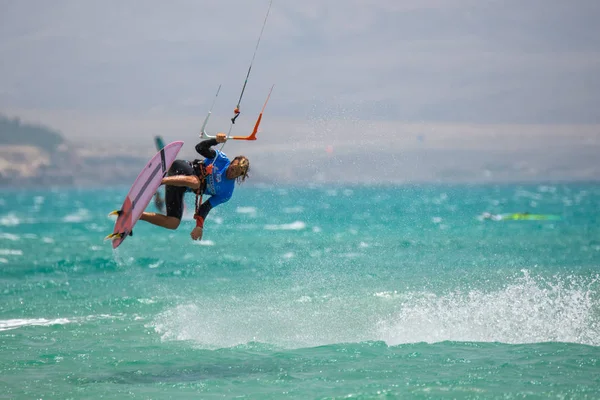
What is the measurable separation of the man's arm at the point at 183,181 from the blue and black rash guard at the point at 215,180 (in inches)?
9.6

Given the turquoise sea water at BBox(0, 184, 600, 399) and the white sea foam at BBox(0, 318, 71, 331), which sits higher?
the white sea foam at BBox(0, 318, 71, 331)

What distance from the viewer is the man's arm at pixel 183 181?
9.96 m

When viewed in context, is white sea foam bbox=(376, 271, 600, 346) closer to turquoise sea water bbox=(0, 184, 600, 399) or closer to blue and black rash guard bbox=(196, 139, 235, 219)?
turquoise sea water bbox=(0, 184, 600, 399)

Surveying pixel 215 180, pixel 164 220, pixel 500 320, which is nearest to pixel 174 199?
pixel 164 220

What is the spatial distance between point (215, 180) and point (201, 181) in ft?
0.67

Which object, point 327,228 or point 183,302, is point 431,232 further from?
point 183,302

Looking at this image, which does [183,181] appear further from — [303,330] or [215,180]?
[303,330]

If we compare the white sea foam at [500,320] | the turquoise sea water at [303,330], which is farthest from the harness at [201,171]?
the white sea foam at [500,320]

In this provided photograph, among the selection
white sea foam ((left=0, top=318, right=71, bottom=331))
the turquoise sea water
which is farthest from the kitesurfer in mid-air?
white sea foam ((left=0, top=318, right=71, bottom=331))

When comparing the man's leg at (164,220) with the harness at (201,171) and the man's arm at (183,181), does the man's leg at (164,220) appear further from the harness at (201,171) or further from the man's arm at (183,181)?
the man's arm at (183,181)

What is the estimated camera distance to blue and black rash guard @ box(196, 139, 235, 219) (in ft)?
33.6

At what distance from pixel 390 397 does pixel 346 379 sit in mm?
936

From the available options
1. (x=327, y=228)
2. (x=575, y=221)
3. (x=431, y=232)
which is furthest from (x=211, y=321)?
(x=575, y=221)

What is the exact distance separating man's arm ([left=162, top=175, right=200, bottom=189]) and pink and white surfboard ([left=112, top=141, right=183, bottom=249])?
0.09 m
